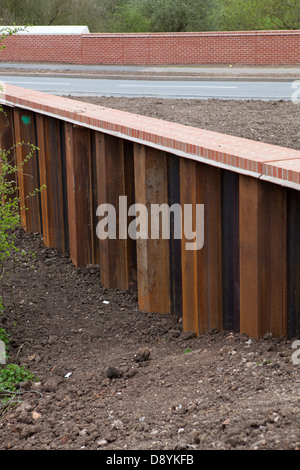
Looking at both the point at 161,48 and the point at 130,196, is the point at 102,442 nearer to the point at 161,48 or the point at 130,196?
the point at 130,196

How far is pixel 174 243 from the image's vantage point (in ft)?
20.5

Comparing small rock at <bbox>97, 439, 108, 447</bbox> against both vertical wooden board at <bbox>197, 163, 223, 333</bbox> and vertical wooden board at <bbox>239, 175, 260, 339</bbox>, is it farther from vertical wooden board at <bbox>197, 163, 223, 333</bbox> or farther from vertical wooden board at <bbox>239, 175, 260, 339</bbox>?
vertical wooden board at <bbox>197, 163, 223, 333</bbox>

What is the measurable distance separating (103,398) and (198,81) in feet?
61.8

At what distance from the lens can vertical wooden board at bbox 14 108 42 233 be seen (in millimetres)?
8781

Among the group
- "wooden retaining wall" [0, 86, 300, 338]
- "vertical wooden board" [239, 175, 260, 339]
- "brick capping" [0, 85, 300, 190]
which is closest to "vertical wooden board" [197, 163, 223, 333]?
"wooden retaining wall" [0, 86, 300, 338]

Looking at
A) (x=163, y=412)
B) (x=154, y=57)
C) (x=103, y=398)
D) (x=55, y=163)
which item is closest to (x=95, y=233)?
(x=55, y=163)

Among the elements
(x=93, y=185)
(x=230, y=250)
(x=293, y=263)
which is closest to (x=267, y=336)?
(x=293, y=263)

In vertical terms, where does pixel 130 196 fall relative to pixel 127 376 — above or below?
above

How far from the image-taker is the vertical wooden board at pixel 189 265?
5559mm

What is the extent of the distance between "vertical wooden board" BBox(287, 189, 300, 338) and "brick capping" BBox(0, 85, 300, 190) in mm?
293

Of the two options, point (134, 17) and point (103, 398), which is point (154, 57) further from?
point (103, 398)

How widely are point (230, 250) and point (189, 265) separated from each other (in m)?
0.48

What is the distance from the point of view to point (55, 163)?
27.1 feet

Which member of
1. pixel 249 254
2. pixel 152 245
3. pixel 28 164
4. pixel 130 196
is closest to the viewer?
pixel 249 254
